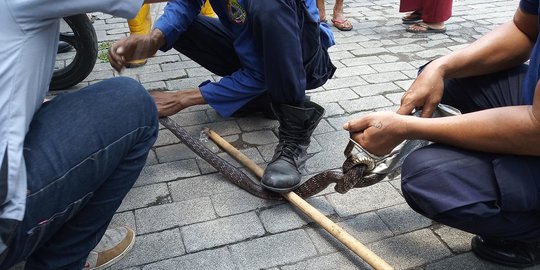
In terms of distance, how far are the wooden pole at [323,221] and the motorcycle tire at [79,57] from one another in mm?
1291

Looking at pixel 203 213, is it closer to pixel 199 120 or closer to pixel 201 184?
pixel 201 184

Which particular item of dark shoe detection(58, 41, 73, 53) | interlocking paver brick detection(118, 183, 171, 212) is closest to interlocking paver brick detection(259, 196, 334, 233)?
interlocking paver brick detection(118, 183, 171, 212)

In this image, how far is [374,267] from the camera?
1.66 m

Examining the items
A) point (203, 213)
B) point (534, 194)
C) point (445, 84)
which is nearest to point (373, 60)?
point (445, 84)

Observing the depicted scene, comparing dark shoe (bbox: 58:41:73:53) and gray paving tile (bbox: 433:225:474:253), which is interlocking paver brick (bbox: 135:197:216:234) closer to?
gray paving tile (bbox: 433:225:474:253)

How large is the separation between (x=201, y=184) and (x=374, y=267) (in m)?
0.97

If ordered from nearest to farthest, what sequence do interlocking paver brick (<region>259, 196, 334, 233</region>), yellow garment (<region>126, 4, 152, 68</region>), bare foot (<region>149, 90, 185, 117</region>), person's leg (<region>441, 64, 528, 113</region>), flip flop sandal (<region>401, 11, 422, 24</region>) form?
person's leg (<region>441, 64, 528, 113</region>)
interlocking paver brick (<region>259, 196, 334, 233</region>)
bare foot (<region>149, 90, 185, 117</region>)
yellow garment (<region>126, 4, 152, 68</region>)
flip flop sandal (<region>401, 11, 422, 24</region>)

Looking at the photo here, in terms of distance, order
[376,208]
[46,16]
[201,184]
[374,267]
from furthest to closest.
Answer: [201,184], [376,208], [374,267], [46,16]

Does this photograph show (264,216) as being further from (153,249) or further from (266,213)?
(153,249)

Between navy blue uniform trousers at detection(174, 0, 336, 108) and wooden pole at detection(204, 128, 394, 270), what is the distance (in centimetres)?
35

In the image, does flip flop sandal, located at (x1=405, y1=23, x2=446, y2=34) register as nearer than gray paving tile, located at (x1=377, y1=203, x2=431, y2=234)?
No

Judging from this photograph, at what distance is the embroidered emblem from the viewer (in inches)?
94.0

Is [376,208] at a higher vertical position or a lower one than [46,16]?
lower

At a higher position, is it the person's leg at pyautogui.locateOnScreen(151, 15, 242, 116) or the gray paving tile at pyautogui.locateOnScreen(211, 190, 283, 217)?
the person's leg at pyautogui.locateOnScreen(151, 15, 242, 116)
